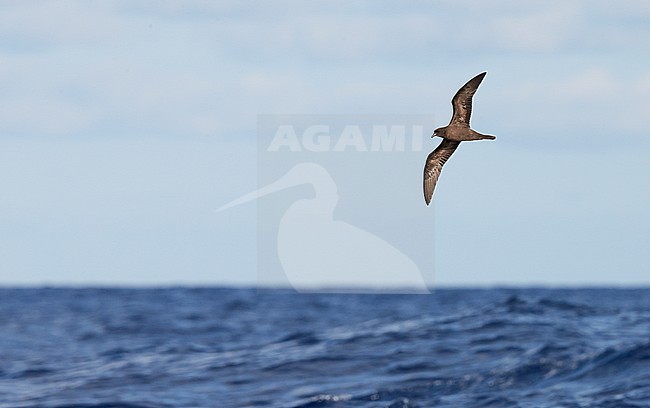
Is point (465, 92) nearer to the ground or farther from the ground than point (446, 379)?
farther from the ground

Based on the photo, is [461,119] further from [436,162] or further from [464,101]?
[436,162]

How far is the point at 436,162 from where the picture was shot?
45.1 feet

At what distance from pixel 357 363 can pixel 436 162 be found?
1147 centimetres

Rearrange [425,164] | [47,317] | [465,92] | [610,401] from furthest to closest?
[47,317]
[610,401]
[425,164]
[465,92]

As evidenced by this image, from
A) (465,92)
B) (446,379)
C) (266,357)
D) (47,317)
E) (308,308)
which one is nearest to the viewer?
(465,92)

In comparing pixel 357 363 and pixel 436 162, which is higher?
pixel 436 162

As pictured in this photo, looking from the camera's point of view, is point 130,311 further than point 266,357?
Yes

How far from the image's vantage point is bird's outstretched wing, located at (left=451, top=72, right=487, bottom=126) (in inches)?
498

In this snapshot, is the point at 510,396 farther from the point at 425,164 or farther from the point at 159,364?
the point at 159,364

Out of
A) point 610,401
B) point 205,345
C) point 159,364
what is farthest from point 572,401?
point 205,345

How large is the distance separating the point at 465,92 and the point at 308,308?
116 feet

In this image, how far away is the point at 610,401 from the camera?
19.3 metres

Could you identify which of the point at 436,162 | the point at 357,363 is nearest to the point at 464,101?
the point at 436,162

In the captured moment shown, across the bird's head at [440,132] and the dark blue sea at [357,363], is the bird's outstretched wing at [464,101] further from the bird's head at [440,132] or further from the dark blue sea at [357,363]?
the dark blue sea at [357,363]
